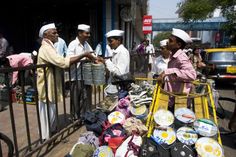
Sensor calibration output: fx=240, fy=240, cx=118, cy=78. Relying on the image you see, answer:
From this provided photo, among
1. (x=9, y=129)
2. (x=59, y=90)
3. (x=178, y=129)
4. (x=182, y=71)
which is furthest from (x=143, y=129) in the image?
(x=9, y=129)

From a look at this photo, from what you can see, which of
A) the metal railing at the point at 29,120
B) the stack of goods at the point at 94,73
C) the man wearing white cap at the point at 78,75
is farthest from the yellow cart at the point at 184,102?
the man wearing white cap at the point at 78,75

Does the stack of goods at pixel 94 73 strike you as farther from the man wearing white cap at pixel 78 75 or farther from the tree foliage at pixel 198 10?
the tree foliage at pixel 198 10

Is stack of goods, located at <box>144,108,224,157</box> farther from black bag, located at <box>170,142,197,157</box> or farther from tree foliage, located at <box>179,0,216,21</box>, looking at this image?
tree foliage, located at <box>179,0,216,21</box>

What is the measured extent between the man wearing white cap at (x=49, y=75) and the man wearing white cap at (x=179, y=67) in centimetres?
138

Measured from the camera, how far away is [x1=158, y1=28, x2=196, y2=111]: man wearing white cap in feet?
10.4

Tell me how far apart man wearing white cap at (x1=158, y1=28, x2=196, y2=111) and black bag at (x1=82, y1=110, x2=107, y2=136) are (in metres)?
1.02

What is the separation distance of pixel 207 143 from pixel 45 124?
8.23ft

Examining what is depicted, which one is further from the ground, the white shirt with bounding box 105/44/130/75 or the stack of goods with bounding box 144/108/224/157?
the white shirt with bounding box 105/44/130/75

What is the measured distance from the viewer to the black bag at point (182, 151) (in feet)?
8.43

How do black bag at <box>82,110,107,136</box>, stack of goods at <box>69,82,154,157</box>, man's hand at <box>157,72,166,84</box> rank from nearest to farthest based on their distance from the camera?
stack of goods at <box>69,82,154,157</box>
man's hand at <box>157,72,166,84</box>
black bag at <box>82,110,107,136</box>

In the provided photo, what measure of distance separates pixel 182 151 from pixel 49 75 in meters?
2.20

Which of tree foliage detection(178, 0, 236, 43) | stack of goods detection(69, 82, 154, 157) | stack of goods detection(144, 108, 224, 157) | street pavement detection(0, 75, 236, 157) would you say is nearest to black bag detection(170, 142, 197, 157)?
stack of goods detection(144, 108, 224, 157)

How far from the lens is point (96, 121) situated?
11.6 feet

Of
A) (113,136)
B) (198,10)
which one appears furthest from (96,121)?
(198,10)
